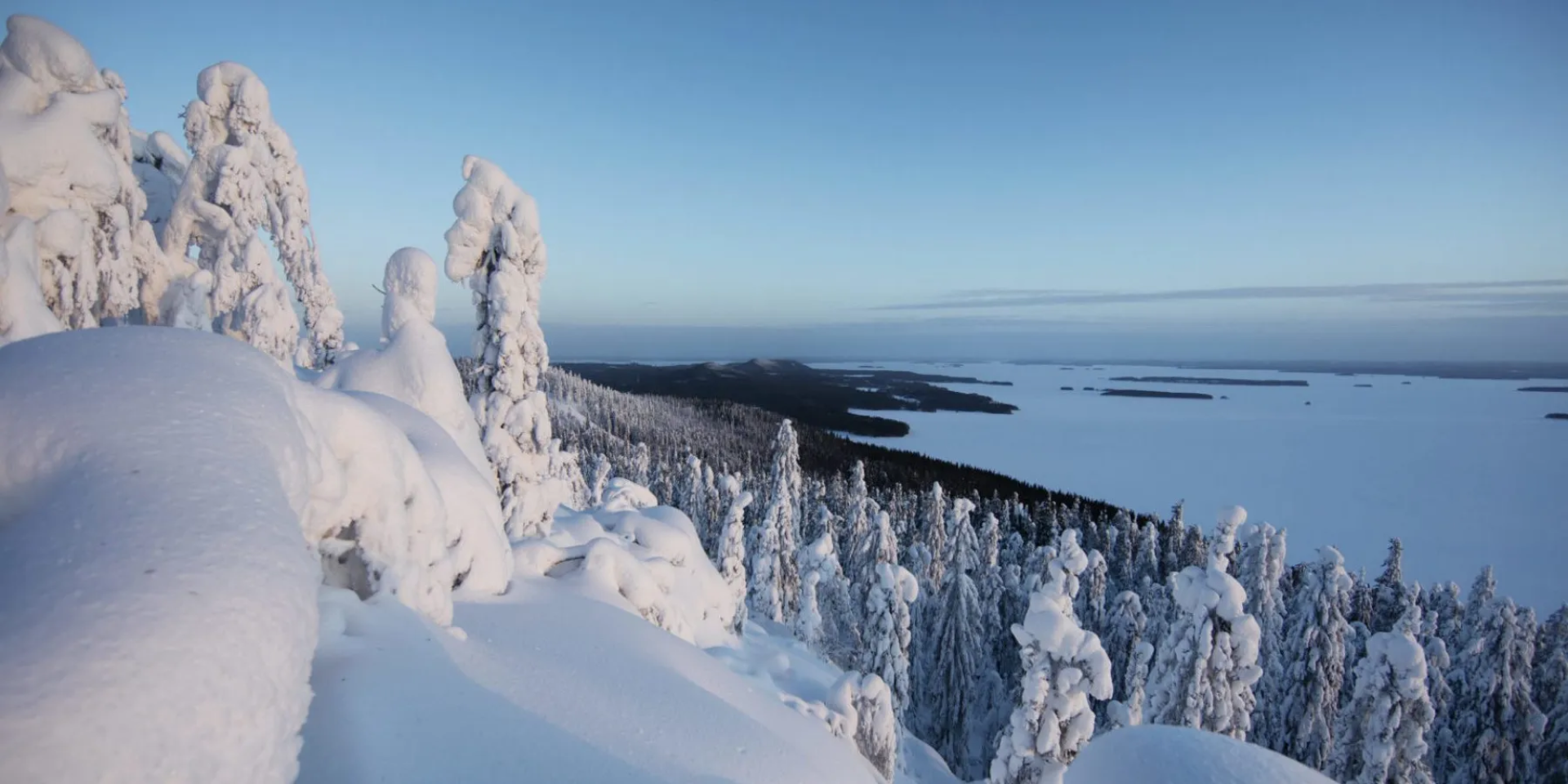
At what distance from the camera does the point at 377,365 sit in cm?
836

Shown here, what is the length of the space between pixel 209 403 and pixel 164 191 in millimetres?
18751

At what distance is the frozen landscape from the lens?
1960mm

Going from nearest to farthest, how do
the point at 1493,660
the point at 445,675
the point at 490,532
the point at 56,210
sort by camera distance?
the point at 445,675, the point at 490,532, the point at 56,210, the point at 1493,660

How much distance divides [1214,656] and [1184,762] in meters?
13.8

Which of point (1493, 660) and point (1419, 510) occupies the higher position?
point (1493, 660)

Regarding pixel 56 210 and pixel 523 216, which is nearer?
pixel 56 210

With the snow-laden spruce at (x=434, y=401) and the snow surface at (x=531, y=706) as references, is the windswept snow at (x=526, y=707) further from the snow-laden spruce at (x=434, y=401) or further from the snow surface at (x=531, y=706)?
the snow-laden spruce at (x=434, y=401)

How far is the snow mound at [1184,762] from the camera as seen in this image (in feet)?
10.9

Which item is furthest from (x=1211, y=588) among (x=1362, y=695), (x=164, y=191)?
(x=164, y=191)

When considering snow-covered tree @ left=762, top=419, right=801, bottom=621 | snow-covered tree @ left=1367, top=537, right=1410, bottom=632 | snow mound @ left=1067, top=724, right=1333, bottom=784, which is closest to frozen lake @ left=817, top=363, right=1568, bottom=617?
snow-covered tree @ left=1367, top=537, right=1410, bottom=632

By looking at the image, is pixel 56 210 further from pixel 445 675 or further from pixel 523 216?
pixel 445 675

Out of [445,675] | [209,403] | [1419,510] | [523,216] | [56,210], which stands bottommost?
[1419,510]

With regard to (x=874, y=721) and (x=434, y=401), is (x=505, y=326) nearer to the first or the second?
(x=434, y=401)

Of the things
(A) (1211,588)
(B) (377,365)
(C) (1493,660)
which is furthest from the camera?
(C) (1493,660)
